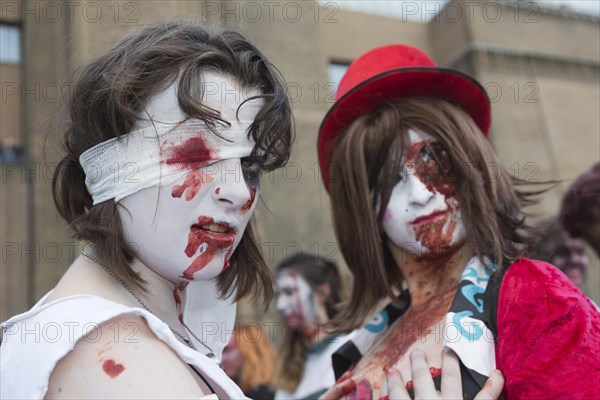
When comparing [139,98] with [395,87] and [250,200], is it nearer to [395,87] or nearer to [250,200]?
[250,200]

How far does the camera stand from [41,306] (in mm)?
1271

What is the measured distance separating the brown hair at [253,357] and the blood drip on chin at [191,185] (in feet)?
9.93

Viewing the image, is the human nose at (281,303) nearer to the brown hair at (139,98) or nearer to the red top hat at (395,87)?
the red top hat at (395,87)

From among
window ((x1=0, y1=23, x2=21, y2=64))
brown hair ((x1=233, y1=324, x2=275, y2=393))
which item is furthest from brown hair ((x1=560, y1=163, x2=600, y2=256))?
window ((x1=0, y1=23, x2=21, y2=64))

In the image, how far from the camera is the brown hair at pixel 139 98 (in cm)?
144

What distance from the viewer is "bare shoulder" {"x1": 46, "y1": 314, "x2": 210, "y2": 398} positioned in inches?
43.3

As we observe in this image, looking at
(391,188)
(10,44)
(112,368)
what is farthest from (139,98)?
(10,44)

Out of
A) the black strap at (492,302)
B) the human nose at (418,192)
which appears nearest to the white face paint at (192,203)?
the human nose at (418,192)

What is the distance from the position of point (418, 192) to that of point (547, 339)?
638 mm

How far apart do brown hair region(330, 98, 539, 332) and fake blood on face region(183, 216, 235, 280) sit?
2.42ft

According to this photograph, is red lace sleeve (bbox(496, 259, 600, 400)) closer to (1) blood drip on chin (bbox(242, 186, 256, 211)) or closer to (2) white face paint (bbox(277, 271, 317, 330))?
(1) blood drip on chin (bbox(242, 186, 256, 211))

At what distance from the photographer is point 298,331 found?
398 cm

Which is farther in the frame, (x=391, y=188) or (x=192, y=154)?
(x=391, y=188)

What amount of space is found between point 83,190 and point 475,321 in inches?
46.0
